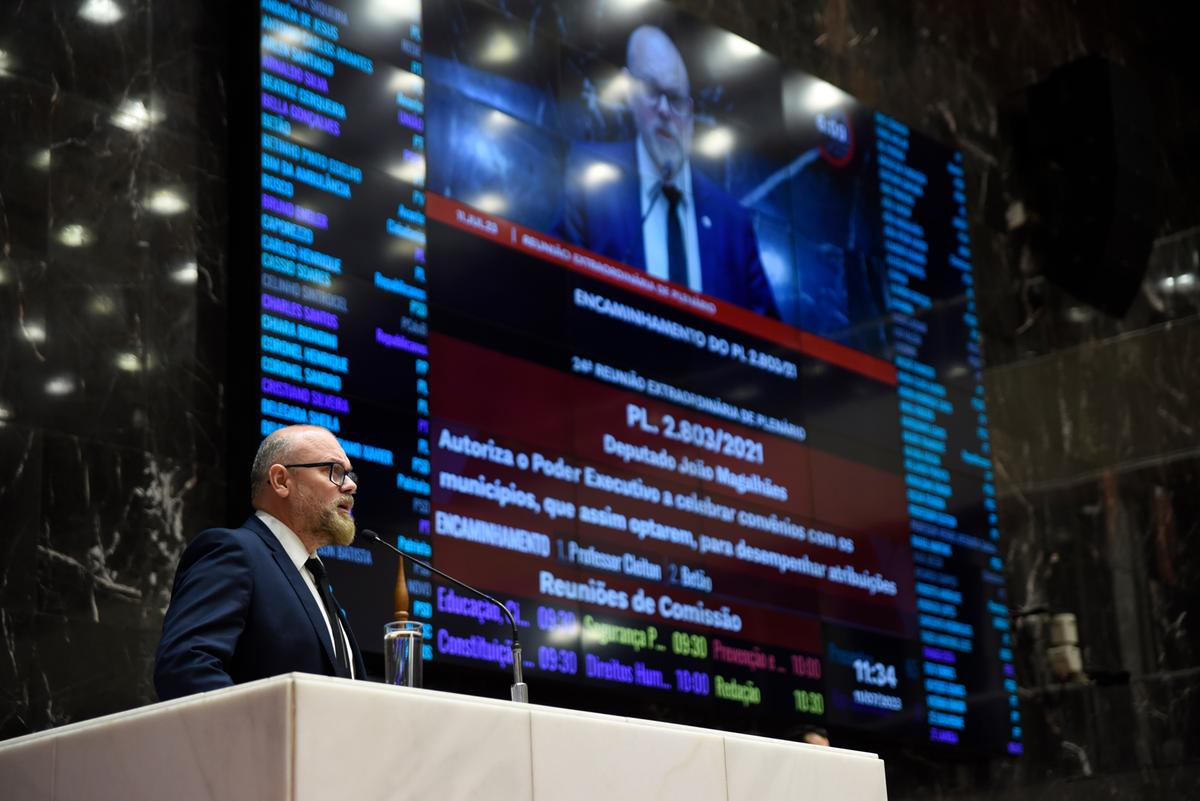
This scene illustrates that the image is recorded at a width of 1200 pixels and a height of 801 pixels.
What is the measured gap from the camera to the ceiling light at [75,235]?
489 cm

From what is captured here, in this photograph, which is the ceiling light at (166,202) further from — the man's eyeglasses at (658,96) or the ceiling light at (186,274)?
the man's eyeglasses at (658,96)

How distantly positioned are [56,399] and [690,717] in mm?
2486

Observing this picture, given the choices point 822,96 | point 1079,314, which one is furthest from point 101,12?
point 1079,314

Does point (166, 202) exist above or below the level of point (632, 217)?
below

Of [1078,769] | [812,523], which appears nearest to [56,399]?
→ [812,523]

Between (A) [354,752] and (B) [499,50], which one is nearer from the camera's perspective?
(A) [354,752]

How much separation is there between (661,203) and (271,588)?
3.55m

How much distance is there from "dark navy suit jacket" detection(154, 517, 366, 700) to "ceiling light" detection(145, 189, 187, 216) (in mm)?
2140

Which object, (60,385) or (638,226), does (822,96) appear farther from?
(60,385)

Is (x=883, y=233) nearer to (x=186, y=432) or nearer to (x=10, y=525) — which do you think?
→ (x=186, y=432)

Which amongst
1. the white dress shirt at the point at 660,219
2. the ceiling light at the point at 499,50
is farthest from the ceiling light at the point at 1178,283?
the ceiling light at the point at 499,50

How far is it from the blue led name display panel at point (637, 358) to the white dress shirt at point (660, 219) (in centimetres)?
1

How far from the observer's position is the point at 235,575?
3113 mm

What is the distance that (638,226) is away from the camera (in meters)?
6.34
